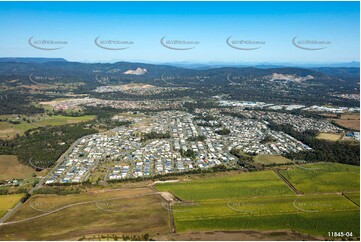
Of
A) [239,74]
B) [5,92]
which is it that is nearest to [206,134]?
[5,92]

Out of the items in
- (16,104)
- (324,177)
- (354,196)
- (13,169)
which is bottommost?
(354,196)

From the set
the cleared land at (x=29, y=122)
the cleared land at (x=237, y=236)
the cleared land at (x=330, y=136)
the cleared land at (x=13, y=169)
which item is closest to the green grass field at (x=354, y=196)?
the cleared land at (x=237, y=236)

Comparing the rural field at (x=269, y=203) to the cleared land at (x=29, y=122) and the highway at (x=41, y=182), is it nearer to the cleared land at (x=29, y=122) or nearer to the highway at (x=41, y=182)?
the highway at (x=41, y=182)

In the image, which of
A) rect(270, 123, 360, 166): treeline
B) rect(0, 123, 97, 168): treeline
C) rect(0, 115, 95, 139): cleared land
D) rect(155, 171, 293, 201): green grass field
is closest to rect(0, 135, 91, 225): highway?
rect(0, 123, 97, 168): treeline

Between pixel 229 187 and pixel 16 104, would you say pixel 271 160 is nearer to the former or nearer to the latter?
pixel 229 187

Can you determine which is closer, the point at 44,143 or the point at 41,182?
the point at 41,182

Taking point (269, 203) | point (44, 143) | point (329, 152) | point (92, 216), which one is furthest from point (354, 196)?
point (44, 143)

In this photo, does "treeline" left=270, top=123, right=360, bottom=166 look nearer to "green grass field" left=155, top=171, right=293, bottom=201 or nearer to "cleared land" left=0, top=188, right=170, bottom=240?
"green grass field" left=155, top=171, right=293, bottom=201
